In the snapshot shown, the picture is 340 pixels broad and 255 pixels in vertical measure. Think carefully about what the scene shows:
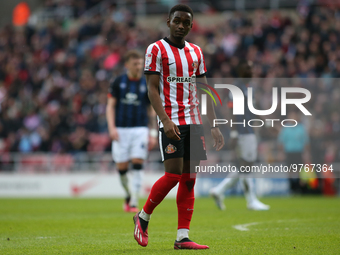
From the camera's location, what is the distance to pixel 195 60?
4789 mm

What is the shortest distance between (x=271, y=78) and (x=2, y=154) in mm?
9124

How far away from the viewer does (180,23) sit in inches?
181

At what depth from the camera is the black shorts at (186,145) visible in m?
4.57

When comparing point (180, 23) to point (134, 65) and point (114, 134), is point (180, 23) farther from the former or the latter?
point (114, 134)

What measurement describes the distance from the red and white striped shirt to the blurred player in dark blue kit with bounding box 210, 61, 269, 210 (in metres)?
4.37

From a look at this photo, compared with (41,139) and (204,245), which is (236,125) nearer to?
(204,245)

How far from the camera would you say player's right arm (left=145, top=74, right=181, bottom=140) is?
444 centimetres

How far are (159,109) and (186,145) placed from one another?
44cm

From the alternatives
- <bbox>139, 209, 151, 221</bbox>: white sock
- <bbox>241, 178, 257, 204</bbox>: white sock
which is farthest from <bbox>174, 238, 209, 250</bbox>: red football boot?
<bbox>241, 178, 257, 204</bbox>: white sock

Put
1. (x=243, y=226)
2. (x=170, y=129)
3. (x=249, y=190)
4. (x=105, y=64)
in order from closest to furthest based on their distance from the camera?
1. (x=170, y=129)
2. (x=243, y=226)
3. (x=249, y=190)
4. (x=105, y=64)

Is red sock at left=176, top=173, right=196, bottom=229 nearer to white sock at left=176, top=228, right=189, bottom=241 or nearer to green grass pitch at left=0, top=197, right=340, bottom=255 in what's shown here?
white sock at left=176, top=228, right=189, bottom=241

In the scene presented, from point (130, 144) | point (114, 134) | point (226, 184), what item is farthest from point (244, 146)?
point (114, 134)

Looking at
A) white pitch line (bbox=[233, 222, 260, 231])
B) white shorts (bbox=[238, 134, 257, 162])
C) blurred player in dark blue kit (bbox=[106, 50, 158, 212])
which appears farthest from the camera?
white shorts (bbox=[238, 134, 257, 162])

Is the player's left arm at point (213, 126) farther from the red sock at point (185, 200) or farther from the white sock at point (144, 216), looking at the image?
the white sock at point (144, 216)
